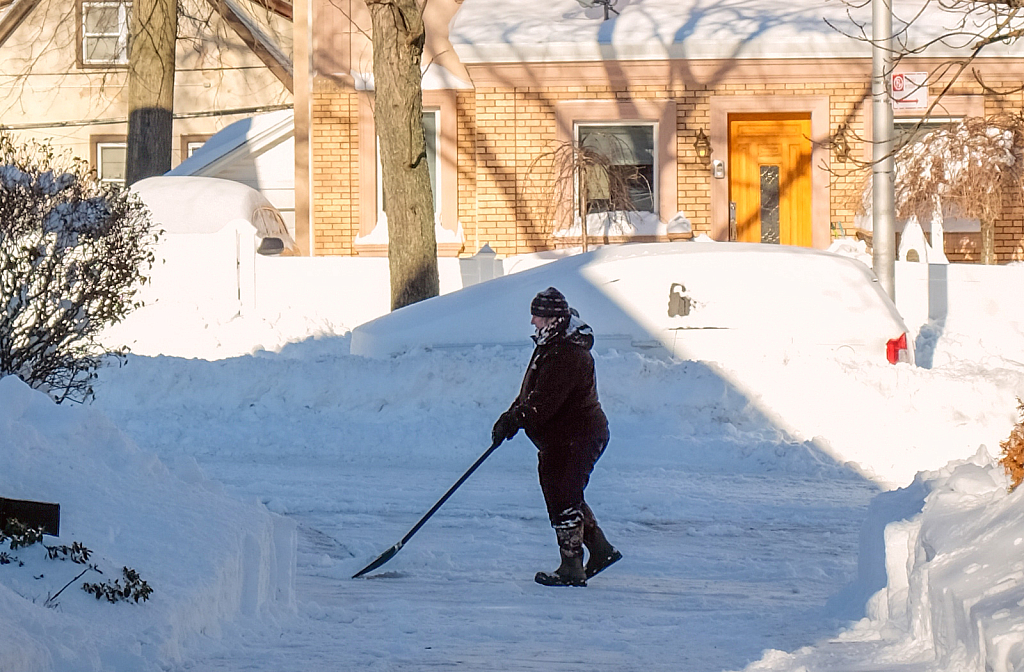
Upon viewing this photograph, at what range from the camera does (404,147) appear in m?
15.0

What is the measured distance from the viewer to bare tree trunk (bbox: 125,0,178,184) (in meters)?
20.2

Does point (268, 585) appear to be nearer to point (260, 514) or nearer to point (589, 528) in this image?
point (260, 514)

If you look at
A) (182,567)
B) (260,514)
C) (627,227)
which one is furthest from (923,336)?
(182,567)

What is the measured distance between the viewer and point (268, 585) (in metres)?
6.19

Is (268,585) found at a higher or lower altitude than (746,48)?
lower

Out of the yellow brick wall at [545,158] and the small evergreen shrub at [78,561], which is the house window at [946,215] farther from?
the small evergreen shrub at [78,561]

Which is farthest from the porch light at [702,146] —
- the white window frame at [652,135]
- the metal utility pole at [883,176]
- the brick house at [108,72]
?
the brick house at [108,72]

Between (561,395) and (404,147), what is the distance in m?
8.78

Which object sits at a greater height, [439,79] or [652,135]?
[439,79]

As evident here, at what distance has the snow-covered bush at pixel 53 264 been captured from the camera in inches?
309

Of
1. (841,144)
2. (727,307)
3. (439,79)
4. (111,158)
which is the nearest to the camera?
(727,307)

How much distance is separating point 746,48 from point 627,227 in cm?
295

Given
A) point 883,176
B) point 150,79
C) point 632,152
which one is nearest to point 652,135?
point 632,152

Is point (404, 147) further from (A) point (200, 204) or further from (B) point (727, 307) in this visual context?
(B) point (727, 307)
